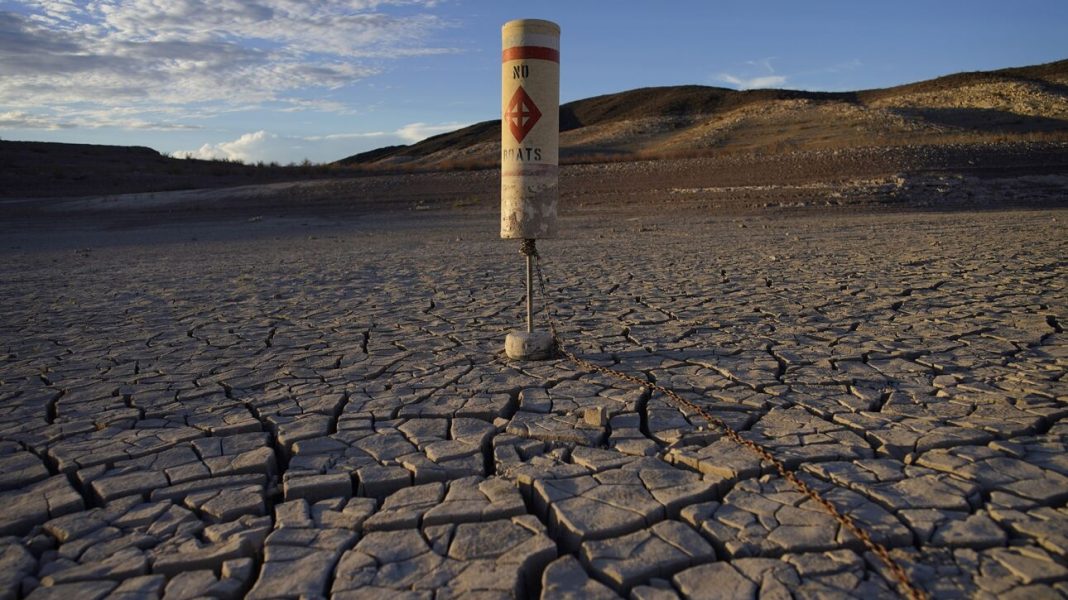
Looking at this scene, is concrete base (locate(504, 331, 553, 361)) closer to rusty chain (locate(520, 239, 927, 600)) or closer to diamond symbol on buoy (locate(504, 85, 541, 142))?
rusty chain (locate(520, 239, 927, 600))

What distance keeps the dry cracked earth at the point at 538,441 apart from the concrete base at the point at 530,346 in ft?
0.34

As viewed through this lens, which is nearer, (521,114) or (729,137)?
(521,114)

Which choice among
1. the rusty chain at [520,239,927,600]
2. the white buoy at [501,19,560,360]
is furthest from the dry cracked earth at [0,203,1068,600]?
the white buoy at [501,19,560,360]

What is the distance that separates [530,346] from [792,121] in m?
35.8

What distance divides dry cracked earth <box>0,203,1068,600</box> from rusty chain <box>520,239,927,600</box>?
1.8 inches

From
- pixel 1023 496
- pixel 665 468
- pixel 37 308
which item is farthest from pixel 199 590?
pixel 37 308

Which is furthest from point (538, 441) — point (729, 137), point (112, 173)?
point (729, 137)

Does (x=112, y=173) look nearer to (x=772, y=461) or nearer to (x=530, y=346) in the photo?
(x=530, y=346)

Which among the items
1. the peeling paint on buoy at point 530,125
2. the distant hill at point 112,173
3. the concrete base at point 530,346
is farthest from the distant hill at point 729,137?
the peeling paint on buoy at point 530,125

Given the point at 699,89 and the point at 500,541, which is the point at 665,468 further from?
the point at 699,89

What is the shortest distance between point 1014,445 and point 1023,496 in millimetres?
556

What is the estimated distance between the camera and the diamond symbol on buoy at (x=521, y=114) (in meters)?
4.51

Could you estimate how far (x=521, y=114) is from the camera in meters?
4.54

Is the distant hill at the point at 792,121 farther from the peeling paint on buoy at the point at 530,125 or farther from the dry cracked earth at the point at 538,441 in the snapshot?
the peeling paint on buoy at the point at 530,125
